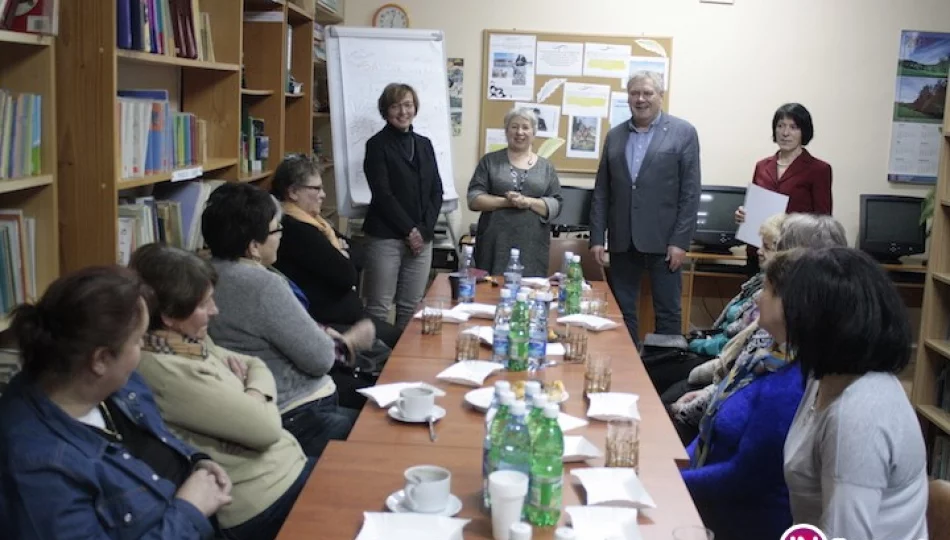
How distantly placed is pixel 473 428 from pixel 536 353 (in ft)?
1.83

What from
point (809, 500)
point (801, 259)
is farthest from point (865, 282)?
point (809, 500)

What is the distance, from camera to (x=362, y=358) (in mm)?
3291

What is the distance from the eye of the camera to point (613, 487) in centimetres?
171

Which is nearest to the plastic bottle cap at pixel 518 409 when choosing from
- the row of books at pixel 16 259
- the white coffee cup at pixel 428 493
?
the white coffee cup at pixel 428 493

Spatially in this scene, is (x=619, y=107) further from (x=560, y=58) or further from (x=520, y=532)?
(x=520, y=532)

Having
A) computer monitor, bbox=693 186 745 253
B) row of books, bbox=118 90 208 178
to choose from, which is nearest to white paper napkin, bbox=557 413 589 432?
row of books, bbox=118 90 208 178

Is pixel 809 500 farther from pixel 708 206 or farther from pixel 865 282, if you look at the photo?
pixel 708 206

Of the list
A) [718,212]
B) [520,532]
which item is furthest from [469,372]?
[718,212]

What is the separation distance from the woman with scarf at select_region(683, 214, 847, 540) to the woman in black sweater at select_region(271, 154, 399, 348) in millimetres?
1535

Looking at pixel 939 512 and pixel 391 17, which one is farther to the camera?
pixel 391 17

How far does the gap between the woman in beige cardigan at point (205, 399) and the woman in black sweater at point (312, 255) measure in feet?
3.77

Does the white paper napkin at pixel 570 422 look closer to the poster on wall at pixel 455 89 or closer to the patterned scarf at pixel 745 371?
the patterned scarf at pixel 745 371

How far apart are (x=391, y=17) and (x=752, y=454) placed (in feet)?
14.5

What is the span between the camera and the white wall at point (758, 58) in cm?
562
